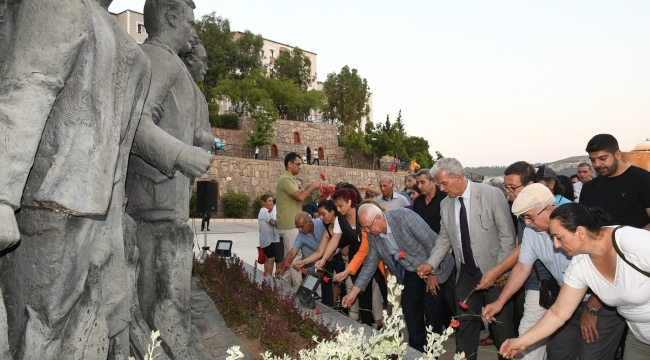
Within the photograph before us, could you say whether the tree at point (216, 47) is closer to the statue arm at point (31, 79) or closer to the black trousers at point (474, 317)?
the black trousers at point (474, 317)

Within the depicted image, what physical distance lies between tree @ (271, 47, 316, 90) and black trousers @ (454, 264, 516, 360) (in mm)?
54053

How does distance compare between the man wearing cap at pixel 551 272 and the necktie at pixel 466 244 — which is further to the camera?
the necktie at pixel 466 244

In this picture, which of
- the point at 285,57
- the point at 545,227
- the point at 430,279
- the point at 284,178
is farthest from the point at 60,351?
the point at 285,57

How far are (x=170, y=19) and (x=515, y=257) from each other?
3.26 meters

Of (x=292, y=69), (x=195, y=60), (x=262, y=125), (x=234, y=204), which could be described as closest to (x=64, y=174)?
(x=195, y=60)

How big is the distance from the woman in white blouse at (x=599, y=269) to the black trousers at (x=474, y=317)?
5.16 feet

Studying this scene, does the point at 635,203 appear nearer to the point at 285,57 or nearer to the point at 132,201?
the point at 132,201

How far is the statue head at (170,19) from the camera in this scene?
3850 millimetres

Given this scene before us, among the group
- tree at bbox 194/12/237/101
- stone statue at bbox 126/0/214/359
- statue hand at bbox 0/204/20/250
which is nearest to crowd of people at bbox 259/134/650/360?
stone statue at bbox 126/0/214/359

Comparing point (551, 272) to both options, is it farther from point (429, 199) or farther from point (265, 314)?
point (429, 199)

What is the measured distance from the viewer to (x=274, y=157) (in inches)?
1809

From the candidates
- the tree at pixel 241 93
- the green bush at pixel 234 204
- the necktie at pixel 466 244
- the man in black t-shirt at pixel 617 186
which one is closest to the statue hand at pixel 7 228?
the necktie at pixel 466 244

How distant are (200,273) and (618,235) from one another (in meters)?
5.00

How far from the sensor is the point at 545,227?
4281 millimetres
